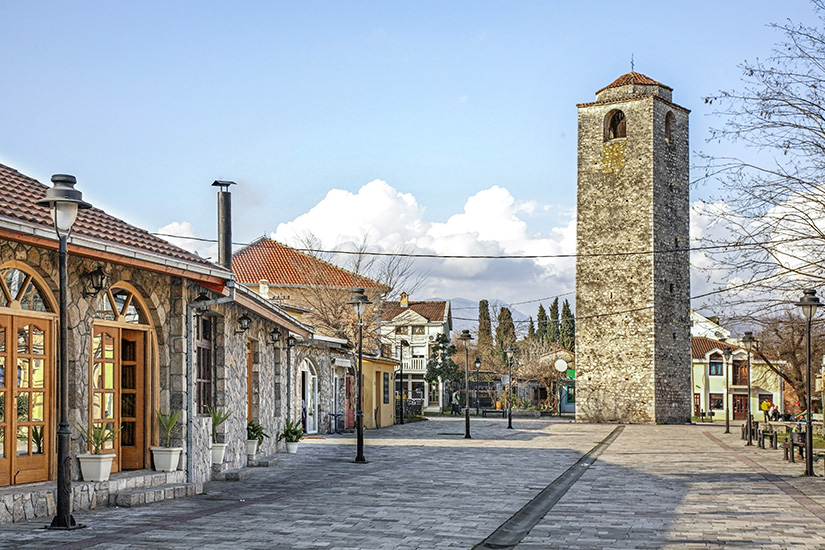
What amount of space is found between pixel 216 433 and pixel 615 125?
3797 centimetres

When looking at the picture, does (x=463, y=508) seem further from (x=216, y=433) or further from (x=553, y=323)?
(x=553, y=323)

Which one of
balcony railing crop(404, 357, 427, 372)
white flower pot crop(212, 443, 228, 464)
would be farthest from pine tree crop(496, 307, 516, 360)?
white flower pot crop(212, 443, 228, 464)

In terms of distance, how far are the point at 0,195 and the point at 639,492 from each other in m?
9.37

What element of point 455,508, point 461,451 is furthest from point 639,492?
point 461,451

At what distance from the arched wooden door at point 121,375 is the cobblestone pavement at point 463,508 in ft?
3.88

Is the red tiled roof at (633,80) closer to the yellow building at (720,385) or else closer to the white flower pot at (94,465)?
the yellow building at (720,385)

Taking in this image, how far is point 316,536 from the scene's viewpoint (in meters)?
9.28

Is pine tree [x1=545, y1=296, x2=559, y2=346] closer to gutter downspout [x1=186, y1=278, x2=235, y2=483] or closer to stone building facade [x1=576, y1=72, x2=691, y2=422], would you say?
stone building facade [x1=576, y1=72, x2=691, y2=422]

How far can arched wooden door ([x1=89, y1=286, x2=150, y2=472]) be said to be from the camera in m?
12.0

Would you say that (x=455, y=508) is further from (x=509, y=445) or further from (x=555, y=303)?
(x=555, y=303)

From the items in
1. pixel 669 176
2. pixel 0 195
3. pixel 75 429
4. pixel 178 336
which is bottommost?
pixel 75 429

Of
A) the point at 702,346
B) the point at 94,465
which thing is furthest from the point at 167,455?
the point at 702,346

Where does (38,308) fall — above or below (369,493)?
above

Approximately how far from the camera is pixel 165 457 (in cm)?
1270
